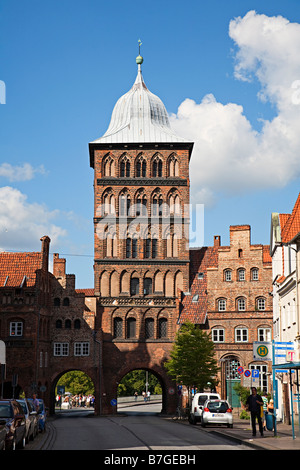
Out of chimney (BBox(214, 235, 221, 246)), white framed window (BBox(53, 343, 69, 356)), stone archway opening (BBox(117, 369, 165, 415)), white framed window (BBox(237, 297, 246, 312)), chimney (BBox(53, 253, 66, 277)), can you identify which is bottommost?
stone archway opening (BBox(117, 369, 165, 415))

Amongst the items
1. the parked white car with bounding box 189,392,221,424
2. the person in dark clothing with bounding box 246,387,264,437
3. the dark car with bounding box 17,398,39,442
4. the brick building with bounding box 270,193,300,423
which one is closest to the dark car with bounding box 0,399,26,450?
the dark car with bounding box 17,398,39,442

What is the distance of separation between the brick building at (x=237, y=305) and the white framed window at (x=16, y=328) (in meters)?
14.7

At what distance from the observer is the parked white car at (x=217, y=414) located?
1341 inches

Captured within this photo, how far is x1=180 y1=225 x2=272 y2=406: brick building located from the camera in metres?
59.3

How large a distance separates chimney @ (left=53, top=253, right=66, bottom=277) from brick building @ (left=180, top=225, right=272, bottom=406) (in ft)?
42.1

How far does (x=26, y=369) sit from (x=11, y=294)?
6562mm

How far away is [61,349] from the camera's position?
64438 millimetres

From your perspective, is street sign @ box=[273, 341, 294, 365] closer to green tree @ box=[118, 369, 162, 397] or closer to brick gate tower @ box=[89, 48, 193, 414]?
brick gate tower @ box=[89, 48, 193, 414]

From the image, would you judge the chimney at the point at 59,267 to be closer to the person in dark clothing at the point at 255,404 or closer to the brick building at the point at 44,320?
the brick building at the point at 44,320

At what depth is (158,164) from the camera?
69.0m

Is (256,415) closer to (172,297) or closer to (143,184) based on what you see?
(172,297)
